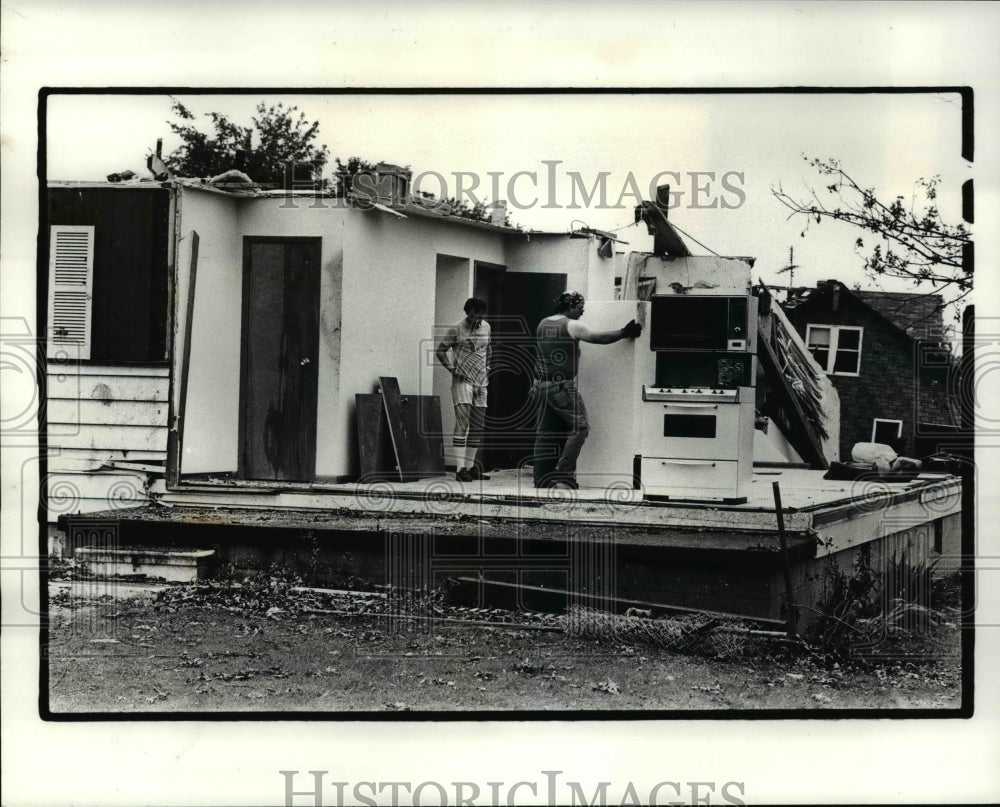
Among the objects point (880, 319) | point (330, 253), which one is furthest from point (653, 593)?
point (880, 319)

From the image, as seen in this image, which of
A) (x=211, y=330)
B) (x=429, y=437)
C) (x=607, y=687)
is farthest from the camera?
(x=429, y=437)

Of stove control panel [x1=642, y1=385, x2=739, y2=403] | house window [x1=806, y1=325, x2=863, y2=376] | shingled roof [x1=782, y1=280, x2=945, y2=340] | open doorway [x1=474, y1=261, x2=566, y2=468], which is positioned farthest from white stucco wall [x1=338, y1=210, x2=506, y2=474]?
house window [x1=806, y1=325, x2=863, y2=376]

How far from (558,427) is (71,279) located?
13.6 ft

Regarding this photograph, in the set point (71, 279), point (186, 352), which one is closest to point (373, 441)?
point (186, 352)

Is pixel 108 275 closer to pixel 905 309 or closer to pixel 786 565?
pixel 786 565

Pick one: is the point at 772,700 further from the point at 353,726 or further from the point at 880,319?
the point at 880,319

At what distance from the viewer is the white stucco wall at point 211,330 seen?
1158 cm

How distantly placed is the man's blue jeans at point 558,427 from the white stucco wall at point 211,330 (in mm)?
2728

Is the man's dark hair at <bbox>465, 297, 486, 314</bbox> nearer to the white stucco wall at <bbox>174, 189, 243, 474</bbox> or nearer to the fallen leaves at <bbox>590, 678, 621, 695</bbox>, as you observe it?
the white stucco wall at <bbox>174, 189, 243, 474</bbox>

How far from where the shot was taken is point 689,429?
A: 10.5m

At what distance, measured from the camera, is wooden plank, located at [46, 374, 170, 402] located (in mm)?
11469

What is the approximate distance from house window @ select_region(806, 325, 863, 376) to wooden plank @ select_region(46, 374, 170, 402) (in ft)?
28.7

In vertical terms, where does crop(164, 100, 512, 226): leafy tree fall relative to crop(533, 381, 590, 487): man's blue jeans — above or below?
above

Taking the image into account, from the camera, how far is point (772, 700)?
9.09 metres
